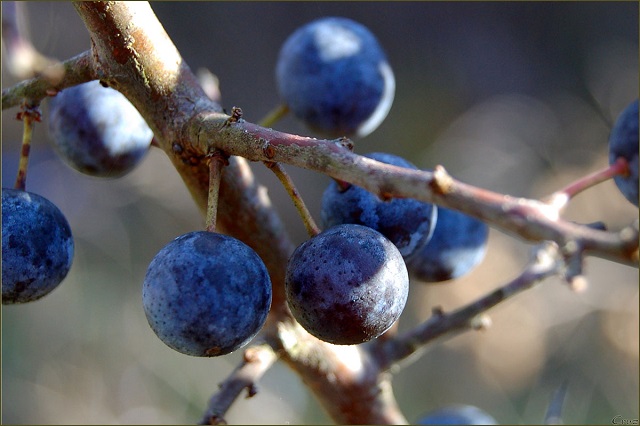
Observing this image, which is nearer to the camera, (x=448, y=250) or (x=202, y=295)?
(x=202, y=295)

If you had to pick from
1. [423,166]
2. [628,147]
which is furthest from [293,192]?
[423,166]

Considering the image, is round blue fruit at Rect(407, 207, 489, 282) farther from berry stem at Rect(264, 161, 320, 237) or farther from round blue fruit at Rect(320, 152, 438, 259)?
berry stem at Rect(264, 161, 320, 237)

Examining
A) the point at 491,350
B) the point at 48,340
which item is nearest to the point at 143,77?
the point at 48,340

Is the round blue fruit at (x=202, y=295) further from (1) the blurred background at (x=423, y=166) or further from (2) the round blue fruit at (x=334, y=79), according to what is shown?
(1) the blurred background at (x=423, y=166)

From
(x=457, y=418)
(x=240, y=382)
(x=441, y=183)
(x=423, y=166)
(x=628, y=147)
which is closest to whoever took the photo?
(x=441, y=183)

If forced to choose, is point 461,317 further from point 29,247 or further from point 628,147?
point 29,247

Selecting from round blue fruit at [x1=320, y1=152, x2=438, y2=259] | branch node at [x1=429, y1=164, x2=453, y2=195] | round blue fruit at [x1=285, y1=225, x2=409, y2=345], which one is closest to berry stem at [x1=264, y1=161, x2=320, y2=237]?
round blue fruit at [x1=285, y1=225, x2=409, y2=345]

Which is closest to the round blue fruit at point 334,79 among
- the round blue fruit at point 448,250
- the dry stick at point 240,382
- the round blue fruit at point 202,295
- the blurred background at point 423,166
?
the round blue fruit at point 448,250
